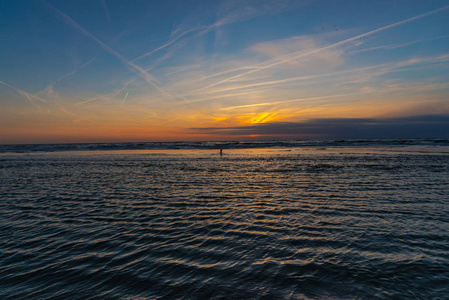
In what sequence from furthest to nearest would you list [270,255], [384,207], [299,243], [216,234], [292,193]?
1. [292,193]
2. [384,207]
3. [216,234]
4. [299,243]
5. [270,255]

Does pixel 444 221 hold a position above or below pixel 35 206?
below

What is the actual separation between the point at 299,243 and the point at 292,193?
282 inches

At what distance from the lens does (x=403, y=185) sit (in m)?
16.1

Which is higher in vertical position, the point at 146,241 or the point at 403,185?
the point at 146,241

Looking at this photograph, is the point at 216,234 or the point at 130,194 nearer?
the point at 216,234

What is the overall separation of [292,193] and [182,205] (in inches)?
251

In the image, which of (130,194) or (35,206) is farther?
(130,194)

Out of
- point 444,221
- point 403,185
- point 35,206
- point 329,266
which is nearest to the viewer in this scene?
point 329,266

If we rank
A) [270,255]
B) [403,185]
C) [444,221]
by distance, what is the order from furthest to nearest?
1. [403,185]
2. [444,221]
3. [270,255]

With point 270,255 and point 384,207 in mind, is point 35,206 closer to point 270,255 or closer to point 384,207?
point 270,255

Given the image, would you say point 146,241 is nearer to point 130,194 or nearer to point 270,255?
point 270,255

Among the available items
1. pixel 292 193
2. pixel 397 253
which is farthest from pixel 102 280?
pixel 292 193

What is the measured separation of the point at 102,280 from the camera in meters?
5.57

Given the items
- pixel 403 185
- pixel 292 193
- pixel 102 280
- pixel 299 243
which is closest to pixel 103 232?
pixel 102 280
